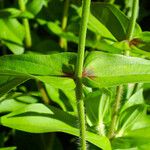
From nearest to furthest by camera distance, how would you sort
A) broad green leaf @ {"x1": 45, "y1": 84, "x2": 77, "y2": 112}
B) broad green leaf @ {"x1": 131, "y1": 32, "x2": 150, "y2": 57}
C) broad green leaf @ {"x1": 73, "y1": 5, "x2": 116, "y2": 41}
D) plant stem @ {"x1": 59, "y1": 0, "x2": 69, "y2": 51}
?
broad green leaf @ {"x1": 131, "y1": 32, "x2": 150, "y2": 57} → broad green leaf @ {"x1": 73, "y1": 5, "x2": 116, "y2": 41} → broad green leaf @ {"x1": 45, "y1": 84, "x2": 77, "y2": 112} → plant stem @ {"x1": 59, "y1": 0, "x2": 69, "y2": 51}

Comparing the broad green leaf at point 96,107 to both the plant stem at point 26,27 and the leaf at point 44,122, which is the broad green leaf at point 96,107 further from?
the plant stem at point 26,27

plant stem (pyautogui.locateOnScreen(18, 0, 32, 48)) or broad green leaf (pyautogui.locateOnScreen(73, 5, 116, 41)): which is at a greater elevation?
plant stem (pyautogui.locateOnScreen(18, 0, 32, 48))

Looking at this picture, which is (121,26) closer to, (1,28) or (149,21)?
(1,28)

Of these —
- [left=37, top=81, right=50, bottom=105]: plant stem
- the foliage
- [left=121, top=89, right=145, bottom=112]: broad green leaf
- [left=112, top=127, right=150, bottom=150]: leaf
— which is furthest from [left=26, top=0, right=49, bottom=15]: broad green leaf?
[left=112, top=127, right=150, bottom=150]: leaf

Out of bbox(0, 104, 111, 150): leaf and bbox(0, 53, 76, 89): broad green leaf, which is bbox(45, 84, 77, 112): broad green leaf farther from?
bbox(0, 53, 76, 89): broad green leaf

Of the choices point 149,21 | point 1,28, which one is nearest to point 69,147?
point 1,28

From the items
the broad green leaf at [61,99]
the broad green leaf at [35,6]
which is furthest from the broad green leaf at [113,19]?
the broad green leaf at [35,6]
